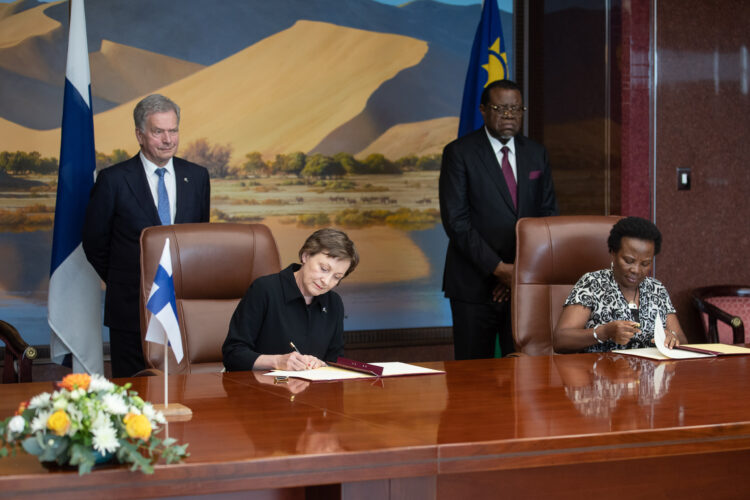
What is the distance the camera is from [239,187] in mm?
5320

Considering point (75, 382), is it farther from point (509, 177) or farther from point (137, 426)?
point (509, 177)

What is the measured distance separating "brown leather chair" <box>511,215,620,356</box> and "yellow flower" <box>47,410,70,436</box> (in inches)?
88.7

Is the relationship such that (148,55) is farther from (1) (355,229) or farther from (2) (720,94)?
(2) (720,94)

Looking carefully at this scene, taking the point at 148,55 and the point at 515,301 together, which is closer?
the point at 515,301

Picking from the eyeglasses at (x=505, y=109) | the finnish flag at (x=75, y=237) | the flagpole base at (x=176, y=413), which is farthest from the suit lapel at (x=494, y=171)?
the flagpole base at (x=176, y=413)

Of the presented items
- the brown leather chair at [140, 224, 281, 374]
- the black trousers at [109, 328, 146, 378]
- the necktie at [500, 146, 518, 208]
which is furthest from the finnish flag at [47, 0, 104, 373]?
the necktie at [500, 146, 518, 208]

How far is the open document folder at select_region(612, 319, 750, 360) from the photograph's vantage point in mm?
3002

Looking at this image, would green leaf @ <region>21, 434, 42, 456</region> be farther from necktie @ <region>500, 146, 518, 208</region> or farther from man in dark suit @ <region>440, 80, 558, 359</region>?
necktie @ <region>500, 146, 518, 208</region>

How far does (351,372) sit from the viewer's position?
266 centimetres

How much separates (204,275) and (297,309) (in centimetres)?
46

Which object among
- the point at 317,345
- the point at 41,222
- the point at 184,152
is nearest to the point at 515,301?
the point at 317,345

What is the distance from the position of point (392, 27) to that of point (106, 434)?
14.7 ft

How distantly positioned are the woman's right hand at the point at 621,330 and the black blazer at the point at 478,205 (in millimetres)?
930

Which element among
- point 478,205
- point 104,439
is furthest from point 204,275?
point 104,439
